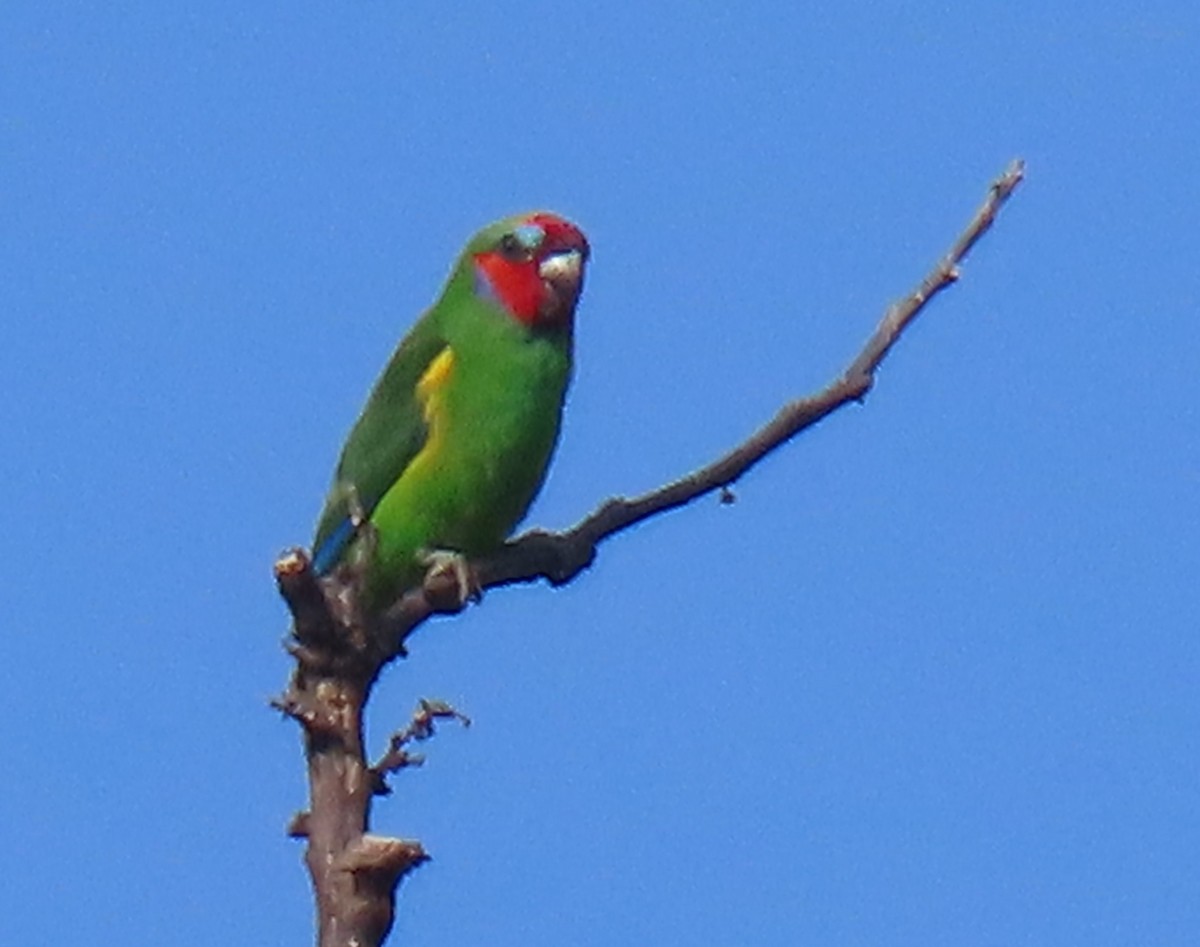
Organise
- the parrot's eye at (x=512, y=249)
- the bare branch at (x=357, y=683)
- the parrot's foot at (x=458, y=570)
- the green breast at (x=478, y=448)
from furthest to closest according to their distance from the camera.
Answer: the parrot's eye at (x=512, y=249), the green breast at (x=478, y=448), the parrot's foot at (x=458, y=570), the bare branch at (x=357, y=683)

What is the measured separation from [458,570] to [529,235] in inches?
59.5

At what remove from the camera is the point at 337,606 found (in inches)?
203

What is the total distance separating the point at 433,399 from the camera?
7.25 metres

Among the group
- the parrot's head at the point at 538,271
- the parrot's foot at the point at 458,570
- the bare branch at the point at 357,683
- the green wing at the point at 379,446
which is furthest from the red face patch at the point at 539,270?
the bare branch at the point at 357,683

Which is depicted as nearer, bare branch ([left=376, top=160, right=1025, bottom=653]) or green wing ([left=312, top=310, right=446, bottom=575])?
bare branch ([left=376, top=160, right=1025, bottom=653])

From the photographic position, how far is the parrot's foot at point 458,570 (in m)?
6.08

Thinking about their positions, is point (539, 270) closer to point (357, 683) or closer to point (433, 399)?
point (433, 399)

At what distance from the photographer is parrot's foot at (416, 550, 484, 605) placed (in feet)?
19.9

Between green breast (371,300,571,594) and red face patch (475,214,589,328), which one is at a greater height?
red face patch (475,214,589,328)

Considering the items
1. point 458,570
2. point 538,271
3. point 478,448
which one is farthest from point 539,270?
point 458,570

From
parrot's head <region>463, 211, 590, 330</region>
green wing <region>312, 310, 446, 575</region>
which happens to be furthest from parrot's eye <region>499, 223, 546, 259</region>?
green wing <region>312, 310, 446, 575</region>

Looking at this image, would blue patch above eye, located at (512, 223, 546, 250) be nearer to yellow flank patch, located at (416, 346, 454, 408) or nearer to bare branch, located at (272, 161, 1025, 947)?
yellow flank patch, located at (416, 346, 454, 408)

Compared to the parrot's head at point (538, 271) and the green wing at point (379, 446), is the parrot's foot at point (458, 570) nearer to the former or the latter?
the green wing at point (379, 446)

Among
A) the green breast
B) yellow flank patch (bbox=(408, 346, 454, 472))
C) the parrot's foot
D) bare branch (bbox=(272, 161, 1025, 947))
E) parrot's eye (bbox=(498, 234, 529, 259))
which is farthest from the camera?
parrot's eye (bbox=(498, 234, 529, 259))
